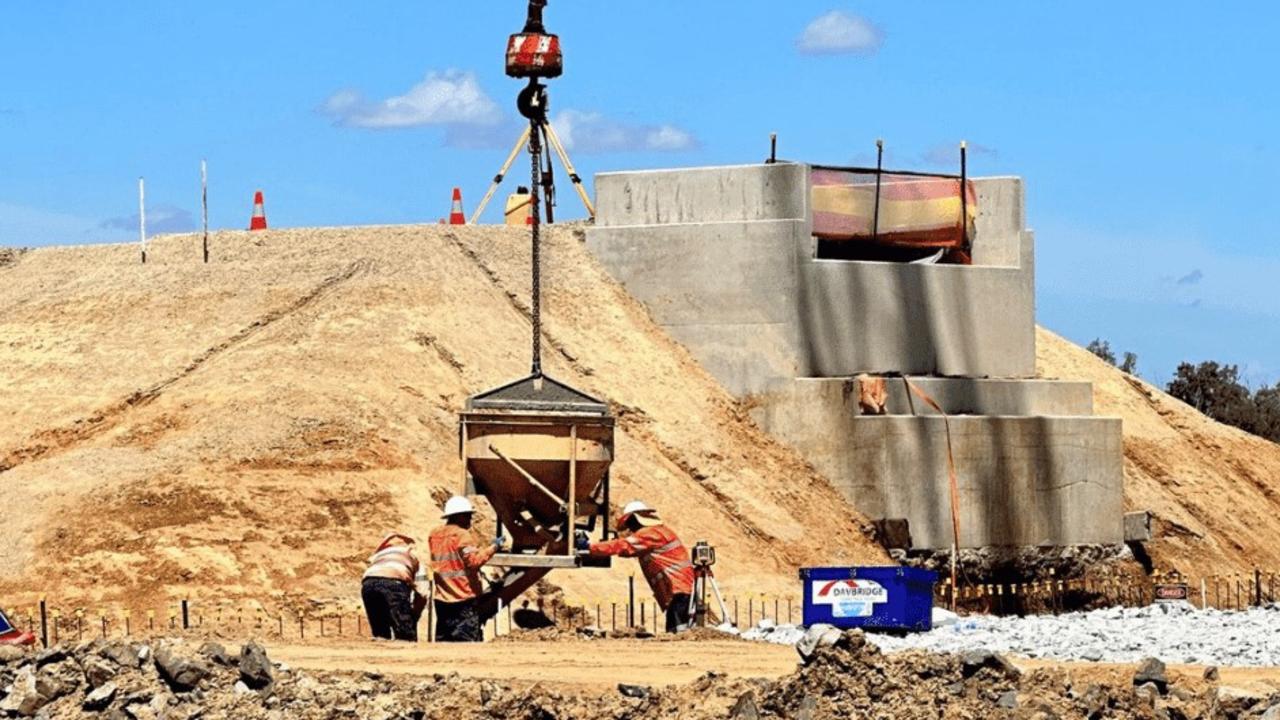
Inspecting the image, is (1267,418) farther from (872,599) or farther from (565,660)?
(565,660)

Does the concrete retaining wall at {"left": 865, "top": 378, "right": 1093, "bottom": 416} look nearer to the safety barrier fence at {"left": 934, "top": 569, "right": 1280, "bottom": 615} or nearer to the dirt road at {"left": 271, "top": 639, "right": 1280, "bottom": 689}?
the safety barrier fence at {"left": 934, "top": 569, "right": 1280, "bottom": 615}

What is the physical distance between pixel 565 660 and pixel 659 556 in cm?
396

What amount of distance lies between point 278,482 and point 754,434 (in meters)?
8.82

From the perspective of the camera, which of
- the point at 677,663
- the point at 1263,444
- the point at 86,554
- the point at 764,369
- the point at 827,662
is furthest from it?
the point at 1263,444

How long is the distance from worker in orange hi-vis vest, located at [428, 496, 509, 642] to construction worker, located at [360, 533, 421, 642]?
0.91 ft

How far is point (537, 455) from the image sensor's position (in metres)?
28.7

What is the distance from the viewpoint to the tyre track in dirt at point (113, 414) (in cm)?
3584

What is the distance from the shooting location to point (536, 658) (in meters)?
24.3

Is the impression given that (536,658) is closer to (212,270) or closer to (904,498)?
(904,498)

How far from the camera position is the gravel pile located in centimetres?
2533

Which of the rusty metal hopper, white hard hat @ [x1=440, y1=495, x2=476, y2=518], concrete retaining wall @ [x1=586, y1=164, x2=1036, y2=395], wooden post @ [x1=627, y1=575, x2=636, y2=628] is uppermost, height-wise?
concrete retaining wall @ [x1=586, y1=164, x2=1036, y2=395]

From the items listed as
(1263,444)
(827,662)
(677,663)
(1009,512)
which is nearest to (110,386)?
(1009,512)

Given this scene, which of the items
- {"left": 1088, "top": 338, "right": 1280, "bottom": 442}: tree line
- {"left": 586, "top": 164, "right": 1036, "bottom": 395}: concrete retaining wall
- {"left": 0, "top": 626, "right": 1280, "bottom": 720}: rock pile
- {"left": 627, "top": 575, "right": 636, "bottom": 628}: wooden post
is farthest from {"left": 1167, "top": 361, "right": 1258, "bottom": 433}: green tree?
{"left": 0, "top": 626, "right": 1280, "bottom": 720}: rock pile

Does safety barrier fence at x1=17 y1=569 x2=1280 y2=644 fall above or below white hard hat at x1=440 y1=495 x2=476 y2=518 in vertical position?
below
